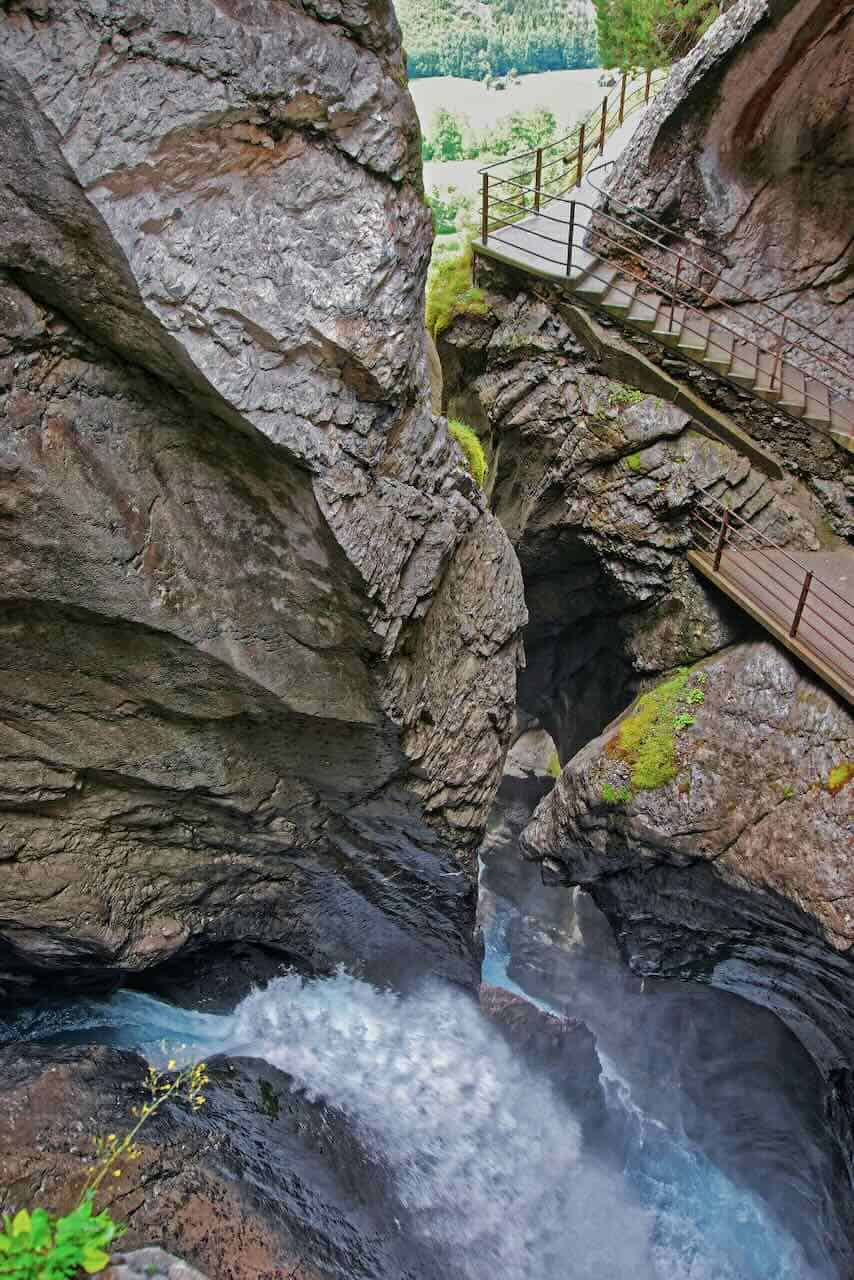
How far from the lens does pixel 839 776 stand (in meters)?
7.10

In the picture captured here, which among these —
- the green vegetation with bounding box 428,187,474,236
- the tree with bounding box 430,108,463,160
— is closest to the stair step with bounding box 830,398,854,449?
the green vegetation with bounding box 428,187,474,236

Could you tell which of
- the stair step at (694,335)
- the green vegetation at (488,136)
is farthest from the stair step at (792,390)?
the green vegetation at (488,136)

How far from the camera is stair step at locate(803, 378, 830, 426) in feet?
30.3

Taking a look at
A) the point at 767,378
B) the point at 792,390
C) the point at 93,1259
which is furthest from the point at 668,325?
the point at 93,1259

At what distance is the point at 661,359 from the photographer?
9422 mm

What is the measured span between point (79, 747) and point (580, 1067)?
362 inches

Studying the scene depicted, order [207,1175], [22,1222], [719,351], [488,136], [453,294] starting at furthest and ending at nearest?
[488,136] < [453,294] < [719,351] < [207,1175] < [22,1222]

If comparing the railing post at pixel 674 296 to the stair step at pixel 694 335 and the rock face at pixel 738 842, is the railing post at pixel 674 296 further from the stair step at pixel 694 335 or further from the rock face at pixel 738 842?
the rock face at pixel 738 842

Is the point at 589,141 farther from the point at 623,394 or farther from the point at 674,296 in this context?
the point at 623,394

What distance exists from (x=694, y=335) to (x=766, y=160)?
2.43 metres

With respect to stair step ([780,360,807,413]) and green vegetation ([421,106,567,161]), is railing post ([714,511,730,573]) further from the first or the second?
green vegetation ([421,106,567,161])

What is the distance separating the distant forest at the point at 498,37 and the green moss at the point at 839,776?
64.0ft

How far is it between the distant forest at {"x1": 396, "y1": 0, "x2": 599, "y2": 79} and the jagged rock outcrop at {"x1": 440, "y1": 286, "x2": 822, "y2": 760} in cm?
1313

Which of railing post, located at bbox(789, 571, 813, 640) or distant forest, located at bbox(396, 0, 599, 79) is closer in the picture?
railing post, located at bbox(789, 571, 813, 640)
